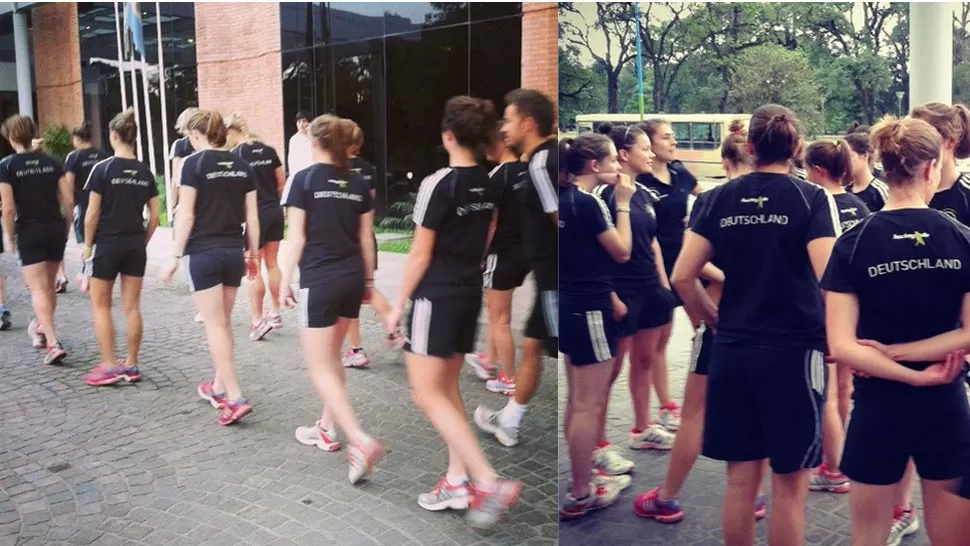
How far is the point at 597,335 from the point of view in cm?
235

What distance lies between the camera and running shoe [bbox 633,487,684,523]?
7.66 feet

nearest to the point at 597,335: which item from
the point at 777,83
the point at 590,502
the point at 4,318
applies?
the point at 590,502

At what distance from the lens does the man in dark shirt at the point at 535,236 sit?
85.0 inches

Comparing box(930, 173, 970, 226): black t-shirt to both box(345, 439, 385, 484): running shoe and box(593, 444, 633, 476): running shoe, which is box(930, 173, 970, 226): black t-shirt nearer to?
box(593, 444, 633, 476): running shoe

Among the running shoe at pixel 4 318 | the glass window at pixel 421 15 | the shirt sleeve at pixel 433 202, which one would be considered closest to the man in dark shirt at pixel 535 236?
the shirt sleeve at pixel 433 202

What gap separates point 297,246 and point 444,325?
46 centimetres

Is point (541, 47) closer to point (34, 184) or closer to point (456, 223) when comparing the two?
point (456, 223)

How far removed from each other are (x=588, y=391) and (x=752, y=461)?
0.48 m

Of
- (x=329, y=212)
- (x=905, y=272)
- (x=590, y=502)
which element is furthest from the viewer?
(x=590, y=502)

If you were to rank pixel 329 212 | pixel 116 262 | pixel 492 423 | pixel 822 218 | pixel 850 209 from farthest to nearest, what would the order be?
pixel 116 262, pixel 492 423, pixel 329 212, pixel 850 209, pixel 822 218

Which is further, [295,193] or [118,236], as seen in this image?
[118,236]

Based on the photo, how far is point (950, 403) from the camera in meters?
1.91

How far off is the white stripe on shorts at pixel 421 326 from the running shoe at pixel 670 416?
2.27 ft

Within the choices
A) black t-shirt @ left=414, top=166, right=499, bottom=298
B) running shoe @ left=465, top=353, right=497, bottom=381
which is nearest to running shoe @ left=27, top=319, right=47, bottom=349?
black t-shirt @ left=414, top=166, right=499, bottom=298
